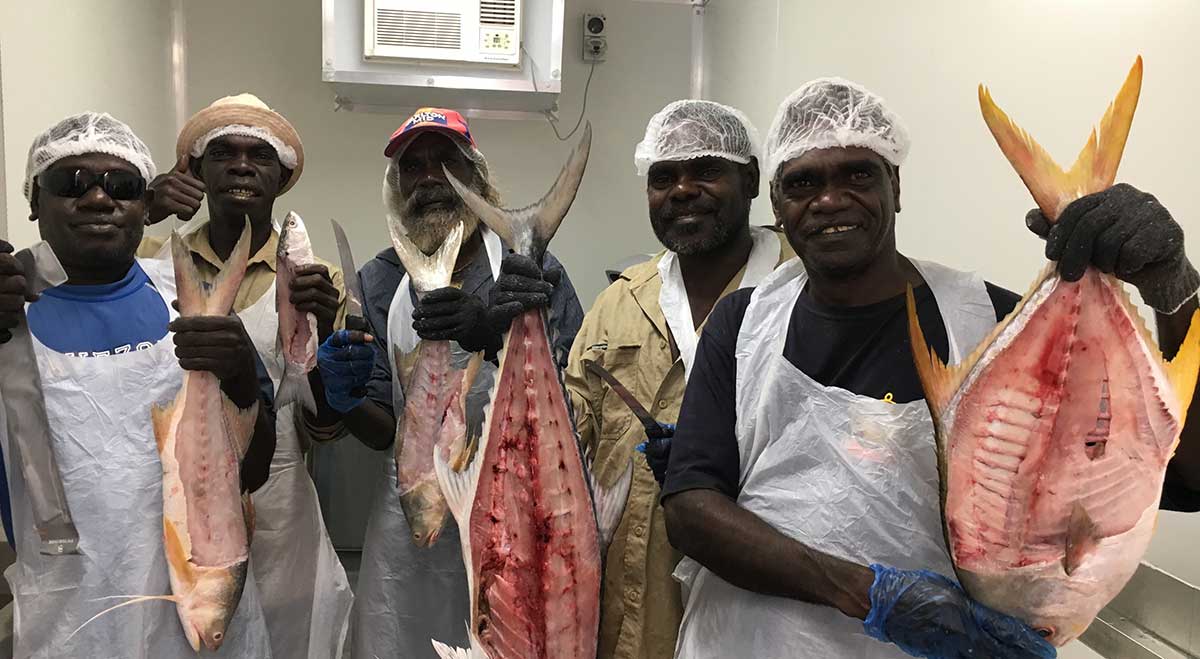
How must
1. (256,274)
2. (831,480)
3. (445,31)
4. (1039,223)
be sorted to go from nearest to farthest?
(1039,223)
(831,480)
(256,274)
(445,31)

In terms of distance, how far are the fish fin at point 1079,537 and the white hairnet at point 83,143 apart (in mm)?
1911

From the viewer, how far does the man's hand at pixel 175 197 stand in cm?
217

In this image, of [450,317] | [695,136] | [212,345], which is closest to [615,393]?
[450,317]

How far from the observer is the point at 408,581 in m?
2.20

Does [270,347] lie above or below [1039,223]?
below

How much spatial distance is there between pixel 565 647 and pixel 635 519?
1.26 feet

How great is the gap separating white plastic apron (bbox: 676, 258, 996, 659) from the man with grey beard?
2.52 ft

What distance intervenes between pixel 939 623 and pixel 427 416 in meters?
1.30

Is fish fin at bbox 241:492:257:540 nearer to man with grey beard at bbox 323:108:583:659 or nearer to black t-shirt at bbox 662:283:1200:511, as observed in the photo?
man with grey beard at bbox 323:108:583:659

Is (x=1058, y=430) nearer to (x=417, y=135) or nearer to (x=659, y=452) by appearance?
(x=659, y=452)

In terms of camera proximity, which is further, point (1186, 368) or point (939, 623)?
point (939, 623)

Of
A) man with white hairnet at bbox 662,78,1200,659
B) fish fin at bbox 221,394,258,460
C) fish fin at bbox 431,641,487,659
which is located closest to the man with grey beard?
fish fin at bbox 221,394,258,460

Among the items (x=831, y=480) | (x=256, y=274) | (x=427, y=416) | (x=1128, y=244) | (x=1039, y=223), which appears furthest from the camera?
(x=256, y=274)

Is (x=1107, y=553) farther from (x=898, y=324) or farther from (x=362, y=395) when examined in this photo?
(x=362, y=395)
